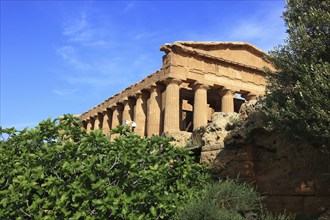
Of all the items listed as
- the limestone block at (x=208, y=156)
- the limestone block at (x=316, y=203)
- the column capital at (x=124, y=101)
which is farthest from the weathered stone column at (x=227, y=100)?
the limestone block at (x=316, y=203)

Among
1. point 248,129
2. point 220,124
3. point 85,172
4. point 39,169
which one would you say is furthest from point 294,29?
point 39,169

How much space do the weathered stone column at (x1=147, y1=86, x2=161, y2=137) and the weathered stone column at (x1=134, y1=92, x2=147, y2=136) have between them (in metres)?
1.54

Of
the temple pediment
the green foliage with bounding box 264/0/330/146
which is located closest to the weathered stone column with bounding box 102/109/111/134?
the temple pediment

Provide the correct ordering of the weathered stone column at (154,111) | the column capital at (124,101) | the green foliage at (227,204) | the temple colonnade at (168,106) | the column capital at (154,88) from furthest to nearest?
the column capital at (124,101) → the column capital at (154,88) → the weathered stone column at (154,111) → the temple colonnade at (168,106) → the green foliage at (227,204)

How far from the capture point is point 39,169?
19.8 feet

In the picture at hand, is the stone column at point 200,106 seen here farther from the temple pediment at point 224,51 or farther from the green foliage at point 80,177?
the green foliage at point 80,177

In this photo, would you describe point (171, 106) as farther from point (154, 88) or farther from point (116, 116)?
point (116, 116)

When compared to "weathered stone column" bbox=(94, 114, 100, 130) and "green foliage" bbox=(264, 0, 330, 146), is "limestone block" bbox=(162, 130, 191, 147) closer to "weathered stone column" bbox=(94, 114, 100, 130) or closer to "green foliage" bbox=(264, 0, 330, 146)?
"green foliage" bbox=(264, 0, 330, 146)

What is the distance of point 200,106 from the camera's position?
81.3 feet

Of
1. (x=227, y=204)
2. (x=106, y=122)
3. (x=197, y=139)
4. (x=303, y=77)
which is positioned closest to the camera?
(x=303, y=77)

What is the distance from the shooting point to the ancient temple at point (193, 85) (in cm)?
2455

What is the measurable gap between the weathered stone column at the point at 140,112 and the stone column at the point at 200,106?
4998mm

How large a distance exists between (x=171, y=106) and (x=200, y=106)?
2306mm

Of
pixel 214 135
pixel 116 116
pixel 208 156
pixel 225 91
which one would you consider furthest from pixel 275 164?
pixel 116 116
